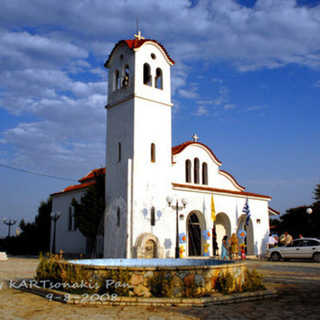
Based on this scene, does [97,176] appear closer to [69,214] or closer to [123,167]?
[123,167]

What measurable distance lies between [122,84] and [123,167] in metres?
5.82

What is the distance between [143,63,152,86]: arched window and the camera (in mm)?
24763

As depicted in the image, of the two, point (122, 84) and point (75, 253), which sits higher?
point (122, 84)

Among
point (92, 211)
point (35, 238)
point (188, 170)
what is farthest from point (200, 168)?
point (35, 238)

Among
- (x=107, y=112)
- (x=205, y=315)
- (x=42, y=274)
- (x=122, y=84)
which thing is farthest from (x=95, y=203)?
(x=205, y=315)

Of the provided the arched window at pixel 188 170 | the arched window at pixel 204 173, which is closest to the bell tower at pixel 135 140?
the arched window at pixel 188 170

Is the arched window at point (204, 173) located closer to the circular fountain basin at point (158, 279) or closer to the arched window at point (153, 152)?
the arched window at point (153, 152)

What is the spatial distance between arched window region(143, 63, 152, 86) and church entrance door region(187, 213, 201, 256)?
9435mm

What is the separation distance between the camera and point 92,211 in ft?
77.6

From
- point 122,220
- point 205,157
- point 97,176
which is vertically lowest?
point 122,220

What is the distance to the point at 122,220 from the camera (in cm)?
2209

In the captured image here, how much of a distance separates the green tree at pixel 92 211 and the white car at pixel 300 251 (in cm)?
1097

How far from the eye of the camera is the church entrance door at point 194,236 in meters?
25.8

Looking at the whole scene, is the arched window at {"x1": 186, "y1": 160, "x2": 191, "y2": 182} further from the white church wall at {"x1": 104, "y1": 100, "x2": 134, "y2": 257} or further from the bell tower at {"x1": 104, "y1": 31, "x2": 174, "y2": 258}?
the white church wall at {"x1": 104, "y1": 100, "x2": 134, "y2": 257}
